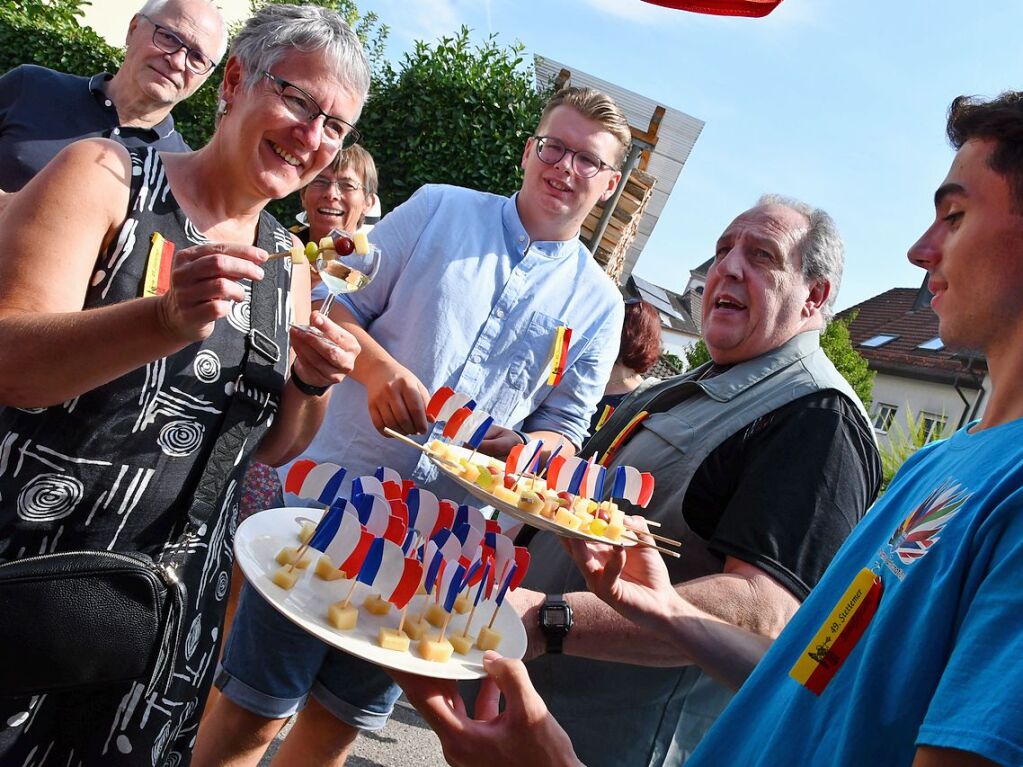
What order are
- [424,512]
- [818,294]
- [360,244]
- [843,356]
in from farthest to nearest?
[843,356] → [818,294] → [360,244] → [424,512]

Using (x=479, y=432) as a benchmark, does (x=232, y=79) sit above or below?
above

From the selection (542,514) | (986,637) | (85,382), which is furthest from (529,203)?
(986,637)

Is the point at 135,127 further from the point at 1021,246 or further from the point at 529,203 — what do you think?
the point at 1021,246

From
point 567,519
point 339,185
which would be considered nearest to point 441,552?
point 567,519

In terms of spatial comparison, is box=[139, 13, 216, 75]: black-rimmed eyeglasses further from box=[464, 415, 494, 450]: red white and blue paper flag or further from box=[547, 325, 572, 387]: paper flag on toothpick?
box=[464, 415, 494, 450]: red white and blue paper flag

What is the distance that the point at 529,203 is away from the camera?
3.37m

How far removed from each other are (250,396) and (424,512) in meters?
0.54

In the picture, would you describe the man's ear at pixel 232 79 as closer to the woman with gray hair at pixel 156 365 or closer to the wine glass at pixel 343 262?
the woman with gray hair at pixel 156 365

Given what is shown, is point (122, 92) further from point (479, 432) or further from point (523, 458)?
point (523, 458)

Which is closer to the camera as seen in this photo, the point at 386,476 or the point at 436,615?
the point at 436,615

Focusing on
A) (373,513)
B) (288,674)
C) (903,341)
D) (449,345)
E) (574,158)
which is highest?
(903,341)

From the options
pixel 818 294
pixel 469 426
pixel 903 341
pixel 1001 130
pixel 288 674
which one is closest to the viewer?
pixel 1001 130

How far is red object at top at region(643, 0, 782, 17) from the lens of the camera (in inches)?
96.3

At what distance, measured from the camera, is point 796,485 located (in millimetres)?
2074
